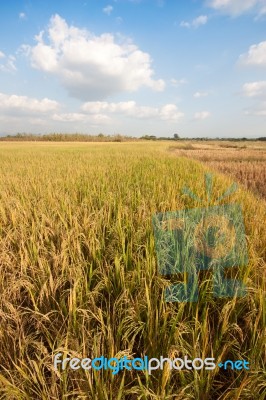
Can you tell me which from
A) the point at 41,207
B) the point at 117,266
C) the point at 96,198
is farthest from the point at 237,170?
the point at 117,266

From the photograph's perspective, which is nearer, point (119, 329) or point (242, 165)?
point (119, 329)

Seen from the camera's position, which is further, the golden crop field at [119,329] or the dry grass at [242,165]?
the dry grass at [242,165]

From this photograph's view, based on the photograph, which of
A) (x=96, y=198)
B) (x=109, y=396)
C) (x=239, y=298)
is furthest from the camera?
(x=96, y=198)

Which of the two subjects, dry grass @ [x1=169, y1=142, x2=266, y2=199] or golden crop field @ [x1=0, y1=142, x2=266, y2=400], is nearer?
golden crop field @ [x1=0, y1=142, x2=266, y2=400]

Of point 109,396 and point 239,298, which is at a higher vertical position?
point 239,298

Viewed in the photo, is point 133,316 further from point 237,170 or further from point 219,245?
point 237,170

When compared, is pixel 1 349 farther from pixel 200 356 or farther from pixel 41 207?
pixel 41 207

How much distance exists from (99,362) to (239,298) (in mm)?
800

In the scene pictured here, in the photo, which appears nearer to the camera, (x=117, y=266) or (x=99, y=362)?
(x=99, y=362)

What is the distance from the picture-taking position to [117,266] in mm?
1440

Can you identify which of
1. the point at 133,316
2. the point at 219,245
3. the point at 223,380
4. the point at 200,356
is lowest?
the point at 223,380

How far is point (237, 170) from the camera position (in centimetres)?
946

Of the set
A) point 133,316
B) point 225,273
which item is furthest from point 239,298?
point 133,316

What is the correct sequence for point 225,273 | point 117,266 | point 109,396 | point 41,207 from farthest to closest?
point 41,207, point 225,273, point 117,266, point 109,396
